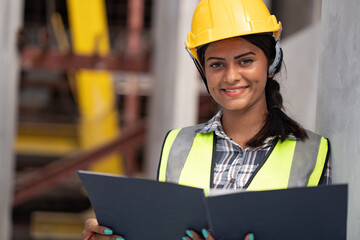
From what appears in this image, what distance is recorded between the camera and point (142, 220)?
6.22 feet

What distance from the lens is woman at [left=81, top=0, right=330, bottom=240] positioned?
1.99m

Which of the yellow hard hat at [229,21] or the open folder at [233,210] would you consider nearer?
the open folder at [233,210]

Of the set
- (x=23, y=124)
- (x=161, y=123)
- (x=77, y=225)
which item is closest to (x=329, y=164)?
(x=161, y=123)

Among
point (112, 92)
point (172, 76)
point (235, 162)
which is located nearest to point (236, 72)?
point (235, 162)

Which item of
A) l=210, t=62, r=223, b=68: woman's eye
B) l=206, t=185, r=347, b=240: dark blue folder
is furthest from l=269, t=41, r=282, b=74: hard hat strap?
l=206, t=185, r=347, b=240: dark blue folder

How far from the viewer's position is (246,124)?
216cm

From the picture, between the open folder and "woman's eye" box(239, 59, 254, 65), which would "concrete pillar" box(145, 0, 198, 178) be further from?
the open folder

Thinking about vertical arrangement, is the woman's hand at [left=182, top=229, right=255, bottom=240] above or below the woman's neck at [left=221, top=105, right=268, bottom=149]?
below

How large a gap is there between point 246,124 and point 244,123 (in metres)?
0.01

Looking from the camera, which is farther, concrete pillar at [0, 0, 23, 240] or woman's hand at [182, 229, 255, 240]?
concrete pillar at [0, 0, 23, 240]

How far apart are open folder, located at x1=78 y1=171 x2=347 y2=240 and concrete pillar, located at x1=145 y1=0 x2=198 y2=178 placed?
5198 millimetres

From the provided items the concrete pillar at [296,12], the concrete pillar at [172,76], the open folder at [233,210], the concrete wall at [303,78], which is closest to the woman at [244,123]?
the open folder at [233,210]

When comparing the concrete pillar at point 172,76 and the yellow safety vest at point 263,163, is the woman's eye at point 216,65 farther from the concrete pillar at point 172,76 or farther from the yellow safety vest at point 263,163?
the concrete pillar at point 172,76

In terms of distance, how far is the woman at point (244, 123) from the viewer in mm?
1990
